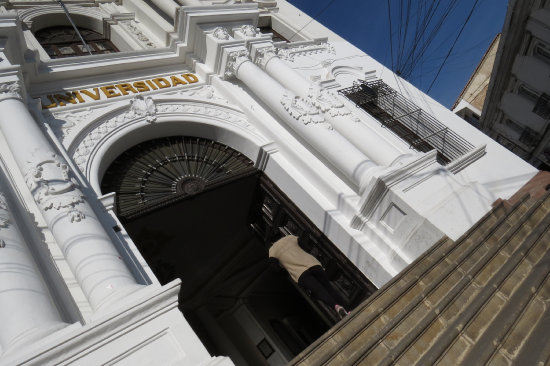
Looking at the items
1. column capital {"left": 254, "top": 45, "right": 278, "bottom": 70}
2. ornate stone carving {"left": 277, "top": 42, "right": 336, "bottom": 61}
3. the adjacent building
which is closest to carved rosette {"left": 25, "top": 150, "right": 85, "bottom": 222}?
column capital {"left": 254, "top": 45, "right": 278, "bottom": 70}

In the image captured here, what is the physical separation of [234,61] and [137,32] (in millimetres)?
3780

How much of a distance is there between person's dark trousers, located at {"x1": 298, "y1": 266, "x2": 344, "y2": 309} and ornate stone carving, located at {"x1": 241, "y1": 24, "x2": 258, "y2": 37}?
612 cm

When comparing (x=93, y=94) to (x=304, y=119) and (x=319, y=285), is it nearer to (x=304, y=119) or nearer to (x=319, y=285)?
(x=304, y=119)

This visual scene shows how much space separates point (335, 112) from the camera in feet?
24.5

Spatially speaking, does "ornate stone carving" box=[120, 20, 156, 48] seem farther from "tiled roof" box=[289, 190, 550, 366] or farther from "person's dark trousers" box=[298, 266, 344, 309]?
"tiled roof" box=[289, 190, 550, 366]

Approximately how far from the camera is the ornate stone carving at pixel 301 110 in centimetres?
712

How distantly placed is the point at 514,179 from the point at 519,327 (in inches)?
193

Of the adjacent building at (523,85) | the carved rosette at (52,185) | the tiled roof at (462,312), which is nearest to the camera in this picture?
the tiled roof at (462,312)

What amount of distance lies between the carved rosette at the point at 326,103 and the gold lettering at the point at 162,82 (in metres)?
3.18

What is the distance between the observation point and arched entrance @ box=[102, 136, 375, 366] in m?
6.53

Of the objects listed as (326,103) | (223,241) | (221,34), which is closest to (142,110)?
(221,34)

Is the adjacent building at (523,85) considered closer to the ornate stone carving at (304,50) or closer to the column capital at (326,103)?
the ornate stone carving at (304,50)

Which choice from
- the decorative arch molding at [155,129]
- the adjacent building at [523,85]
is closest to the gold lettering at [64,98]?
the decorative arch molding at [155,129]

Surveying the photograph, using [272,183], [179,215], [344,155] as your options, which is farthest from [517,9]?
[179,215]
